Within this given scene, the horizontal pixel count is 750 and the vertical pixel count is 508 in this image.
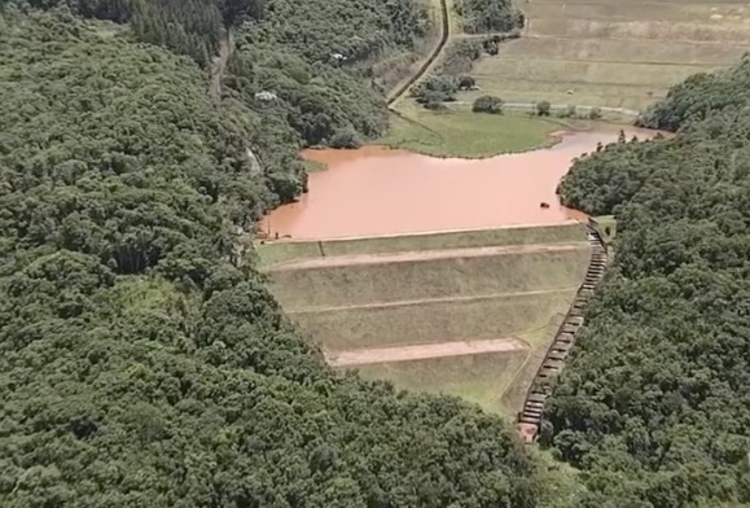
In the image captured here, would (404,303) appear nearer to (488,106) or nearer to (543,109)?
(543,109)

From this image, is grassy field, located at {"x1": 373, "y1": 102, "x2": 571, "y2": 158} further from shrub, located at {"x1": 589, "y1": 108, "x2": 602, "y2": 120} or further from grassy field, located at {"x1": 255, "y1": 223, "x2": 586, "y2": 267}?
grassy field, located at {"x1": 255, "y1": 223, "x2": 586, "y2": 267}

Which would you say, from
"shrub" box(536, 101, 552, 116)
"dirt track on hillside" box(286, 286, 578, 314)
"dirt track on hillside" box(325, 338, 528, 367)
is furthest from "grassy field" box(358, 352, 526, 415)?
"shrub" box(536, 101, 552, 116)

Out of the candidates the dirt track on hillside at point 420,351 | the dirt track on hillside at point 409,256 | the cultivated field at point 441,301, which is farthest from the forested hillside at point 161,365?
the dirt track on hillside at point 409,256

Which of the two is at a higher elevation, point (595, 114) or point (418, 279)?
point (418, 279)

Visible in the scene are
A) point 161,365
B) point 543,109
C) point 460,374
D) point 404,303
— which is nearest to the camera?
point 161,365

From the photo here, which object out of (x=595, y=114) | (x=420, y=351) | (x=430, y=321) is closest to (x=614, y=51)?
(x=595, y=114)

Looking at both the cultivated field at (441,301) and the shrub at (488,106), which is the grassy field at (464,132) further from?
the cultivated field at (441,301)

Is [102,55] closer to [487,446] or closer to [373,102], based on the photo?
[373,102]
